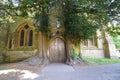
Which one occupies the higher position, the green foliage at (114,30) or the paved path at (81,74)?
the green foliage at (114,30)

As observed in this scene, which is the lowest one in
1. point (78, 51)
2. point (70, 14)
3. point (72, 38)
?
point (78, 51)

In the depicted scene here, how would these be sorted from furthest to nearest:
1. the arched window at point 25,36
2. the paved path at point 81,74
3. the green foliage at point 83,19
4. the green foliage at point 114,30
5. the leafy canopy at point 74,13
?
the arched window at point 25,36 < the green foliage at point 114,30 < the green foliage at point 83,19 < the leafy canopy at point 74,13 < the paved path at point 81,74

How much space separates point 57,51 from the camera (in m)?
11.7

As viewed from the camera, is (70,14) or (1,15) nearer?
(70,14)

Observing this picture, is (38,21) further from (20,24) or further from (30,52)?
(20,24)

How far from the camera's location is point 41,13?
928 cm

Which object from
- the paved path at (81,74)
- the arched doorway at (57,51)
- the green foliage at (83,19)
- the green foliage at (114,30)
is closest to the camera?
the paved path at (81,74)

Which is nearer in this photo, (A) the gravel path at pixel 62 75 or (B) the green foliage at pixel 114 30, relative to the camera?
(A) the gravel path at pixel 62 75

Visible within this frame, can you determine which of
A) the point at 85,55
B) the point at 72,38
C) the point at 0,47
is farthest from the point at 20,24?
the point at 85,55

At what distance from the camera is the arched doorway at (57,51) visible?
11.6 m

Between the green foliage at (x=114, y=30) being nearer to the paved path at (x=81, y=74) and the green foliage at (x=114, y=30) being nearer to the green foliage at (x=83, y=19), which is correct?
the green foliage at (x=83, y=19)

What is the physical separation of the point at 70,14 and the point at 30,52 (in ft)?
23.3

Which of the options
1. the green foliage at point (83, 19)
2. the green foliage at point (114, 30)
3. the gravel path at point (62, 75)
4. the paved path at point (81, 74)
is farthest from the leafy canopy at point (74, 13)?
the gravel path at point (62, 75)

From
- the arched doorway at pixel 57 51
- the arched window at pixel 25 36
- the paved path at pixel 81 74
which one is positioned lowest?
the paved path at pixel 81 74
